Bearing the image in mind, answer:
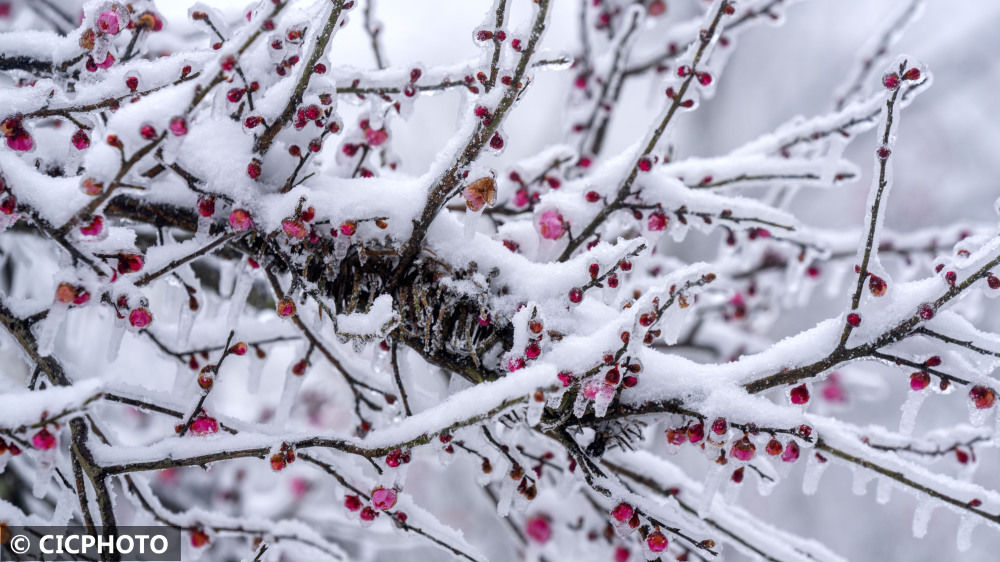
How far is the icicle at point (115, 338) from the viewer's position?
1334 mm

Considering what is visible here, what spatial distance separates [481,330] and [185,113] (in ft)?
2.43

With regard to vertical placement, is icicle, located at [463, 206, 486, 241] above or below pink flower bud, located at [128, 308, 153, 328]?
above

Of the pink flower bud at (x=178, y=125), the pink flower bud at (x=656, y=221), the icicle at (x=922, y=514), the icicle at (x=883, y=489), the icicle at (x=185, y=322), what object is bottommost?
the icicle at (x=922, y=514)

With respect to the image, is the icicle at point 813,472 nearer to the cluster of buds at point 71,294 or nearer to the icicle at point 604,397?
the icicle at point 604,397

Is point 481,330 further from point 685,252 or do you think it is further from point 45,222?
point 685,252

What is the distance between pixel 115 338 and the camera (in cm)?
148

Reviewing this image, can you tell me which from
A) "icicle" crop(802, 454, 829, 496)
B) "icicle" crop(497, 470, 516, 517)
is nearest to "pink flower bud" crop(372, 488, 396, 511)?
"icicle" crop(497, 470, 516, 517)

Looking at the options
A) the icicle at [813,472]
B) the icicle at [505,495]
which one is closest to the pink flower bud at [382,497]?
the icicle at [505,495]

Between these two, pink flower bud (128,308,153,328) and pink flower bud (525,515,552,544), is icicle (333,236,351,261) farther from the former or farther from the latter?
pink flower bud (525,515,552,544)

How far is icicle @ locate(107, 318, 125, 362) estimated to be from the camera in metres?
1.33

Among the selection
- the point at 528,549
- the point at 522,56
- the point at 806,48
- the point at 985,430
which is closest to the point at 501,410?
the point at 522,56

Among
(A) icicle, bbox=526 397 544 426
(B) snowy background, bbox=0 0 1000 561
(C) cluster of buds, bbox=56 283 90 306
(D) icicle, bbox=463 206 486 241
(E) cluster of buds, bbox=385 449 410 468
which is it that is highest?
(B) snowy background, bbox=0 0 1000 561

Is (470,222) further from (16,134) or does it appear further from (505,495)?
(16,134)

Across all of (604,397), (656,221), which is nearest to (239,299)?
(604,397)
